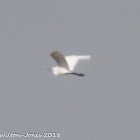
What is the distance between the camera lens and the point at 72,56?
1892 inches

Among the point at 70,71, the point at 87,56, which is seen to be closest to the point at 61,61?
the point at 70,71

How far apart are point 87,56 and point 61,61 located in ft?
14.0

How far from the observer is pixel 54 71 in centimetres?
4534

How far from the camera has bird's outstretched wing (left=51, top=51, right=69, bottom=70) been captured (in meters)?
43.1

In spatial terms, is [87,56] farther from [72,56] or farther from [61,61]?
[61,61]

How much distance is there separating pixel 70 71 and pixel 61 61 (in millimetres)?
1109

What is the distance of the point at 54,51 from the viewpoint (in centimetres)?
4269

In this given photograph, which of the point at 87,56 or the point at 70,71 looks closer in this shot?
the point at 70,71

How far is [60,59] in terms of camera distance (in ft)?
144

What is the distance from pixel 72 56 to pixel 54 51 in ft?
18.1

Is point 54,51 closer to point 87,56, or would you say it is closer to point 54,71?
point 54,71

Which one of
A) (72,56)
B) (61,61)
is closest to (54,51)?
(61,61)

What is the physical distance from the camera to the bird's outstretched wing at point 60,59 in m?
43.1

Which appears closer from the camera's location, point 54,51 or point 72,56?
point 54,51
